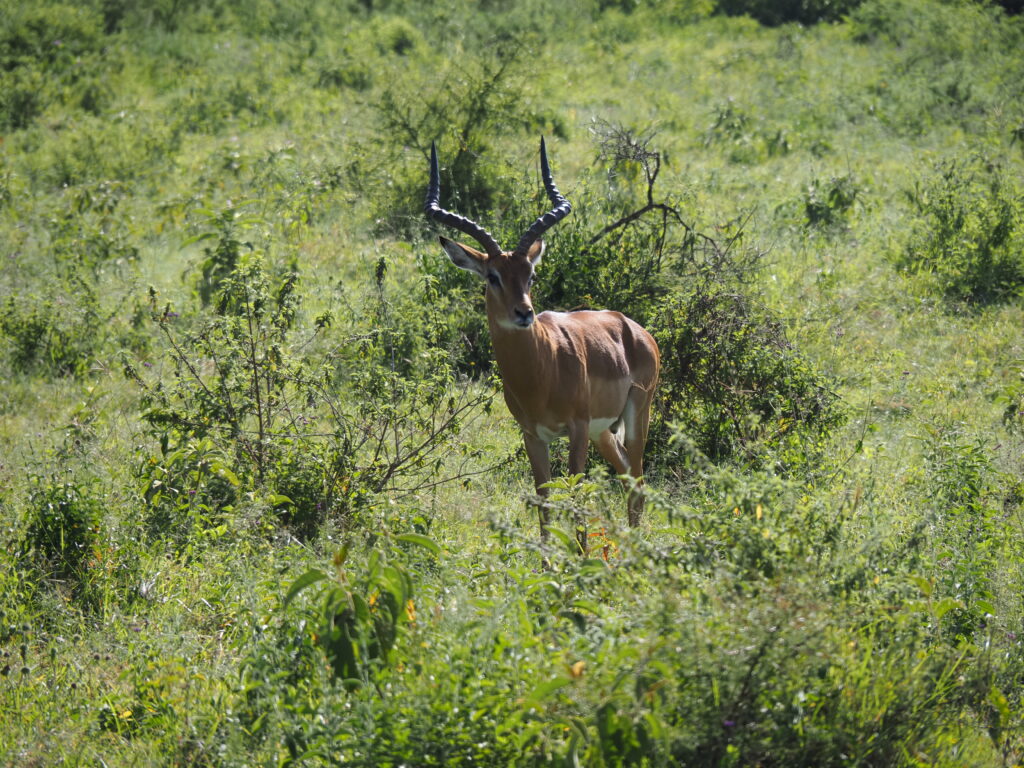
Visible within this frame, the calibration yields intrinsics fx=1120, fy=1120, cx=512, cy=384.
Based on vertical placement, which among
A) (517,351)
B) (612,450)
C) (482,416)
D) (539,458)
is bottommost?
(482,416)

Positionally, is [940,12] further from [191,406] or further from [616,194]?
[191,406]

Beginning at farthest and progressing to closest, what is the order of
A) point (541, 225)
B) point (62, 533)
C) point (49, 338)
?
point (49, 338), point (541, 225), point (62, 533)

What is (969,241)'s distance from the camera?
11008 mm

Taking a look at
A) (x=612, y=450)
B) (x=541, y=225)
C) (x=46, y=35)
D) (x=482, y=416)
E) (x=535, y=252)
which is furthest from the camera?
(x=46, y=35)

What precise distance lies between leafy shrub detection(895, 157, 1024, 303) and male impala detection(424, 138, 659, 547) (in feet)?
15.6

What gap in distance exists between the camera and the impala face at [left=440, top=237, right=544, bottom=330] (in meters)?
6.42

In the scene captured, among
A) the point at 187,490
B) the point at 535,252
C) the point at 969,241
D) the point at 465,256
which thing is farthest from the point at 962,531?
the point at 969,241

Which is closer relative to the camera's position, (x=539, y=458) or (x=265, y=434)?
(x=265, y=434)

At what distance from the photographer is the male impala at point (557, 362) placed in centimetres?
664

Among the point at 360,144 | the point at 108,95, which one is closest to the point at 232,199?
the point at 360,144

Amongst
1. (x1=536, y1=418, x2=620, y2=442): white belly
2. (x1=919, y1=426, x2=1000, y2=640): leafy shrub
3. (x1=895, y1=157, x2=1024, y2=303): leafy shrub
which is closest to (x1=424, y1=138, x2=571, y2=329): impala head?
(x1=536, y1=418, x2=620, y2=442): white belly

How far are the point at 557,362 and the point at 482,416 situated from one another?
1.81m

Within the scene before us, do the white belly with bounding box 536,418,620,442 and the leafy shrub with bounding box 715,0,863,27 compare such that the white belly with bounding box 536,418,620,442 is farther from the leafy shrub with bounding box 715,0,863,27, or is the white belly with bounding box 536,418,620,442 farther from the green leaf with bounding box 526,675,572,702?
the leafy shrub with bounding box 715,0,863,27

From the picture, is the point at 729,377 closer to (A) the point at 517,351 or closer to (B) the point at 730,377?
(B) the point at 730,377
